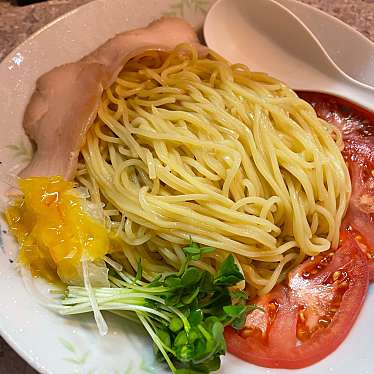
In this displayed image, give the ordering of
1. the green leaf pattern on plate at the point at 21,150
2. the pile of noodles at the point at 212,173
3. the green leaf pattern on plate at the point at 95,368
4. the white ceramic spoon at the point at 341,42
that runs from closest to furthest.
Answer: the green leaf pattern on plate at the point at 95,368, the pile of noodles at the point at 212,173, the green leaf pattern on plate at the point at 21,150, the white ceramic spoon at the point at 341,42

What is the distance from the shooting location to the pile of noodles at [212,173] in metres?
1.61

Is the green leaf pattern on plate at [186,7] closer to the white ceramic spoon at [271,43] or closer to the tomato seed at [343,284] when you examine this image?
the white ceramic spoon at [271,43]

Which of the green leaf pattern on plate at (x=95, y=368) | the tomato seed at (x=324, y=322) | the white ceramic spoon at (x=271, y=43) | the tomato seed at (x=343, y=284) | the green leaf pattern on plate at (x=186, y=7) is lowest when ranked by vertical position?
the tomato seed at (x=324, y=322)

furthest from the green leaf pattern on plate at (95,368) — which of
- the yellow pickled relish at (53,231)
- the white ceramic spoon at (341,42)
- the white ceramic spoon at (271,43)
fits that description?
the white ceramic spoon at (341,42)

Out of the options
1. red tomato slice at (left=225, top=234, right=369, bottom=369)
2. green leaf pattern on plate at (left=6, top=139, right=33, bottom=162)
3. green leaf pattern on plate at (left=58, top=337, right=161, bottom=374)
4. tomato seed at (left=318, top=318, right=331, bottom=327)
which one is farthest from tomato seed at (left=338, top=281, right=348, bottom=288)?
green leaf pattern on plate at (left=6, top=139, right=33, bottom=162)

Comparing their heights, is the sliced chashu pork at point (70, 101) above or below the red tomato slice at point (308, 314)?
above

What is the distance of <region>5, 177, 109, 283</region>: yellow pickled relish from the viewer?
4.87 ft

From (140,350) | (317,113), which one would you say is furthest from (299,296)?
(317,113)

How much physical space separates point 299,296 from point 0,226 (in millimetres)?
821

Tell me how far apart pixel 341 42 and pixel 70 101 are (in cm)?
95

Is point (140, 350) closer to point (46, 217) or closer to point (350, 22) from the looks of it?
point (46, 217)

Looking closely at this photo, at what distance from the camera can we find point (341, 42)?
205 centimetres

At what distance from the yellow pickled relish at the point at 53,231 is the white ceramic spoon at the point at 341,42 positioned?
1054mm

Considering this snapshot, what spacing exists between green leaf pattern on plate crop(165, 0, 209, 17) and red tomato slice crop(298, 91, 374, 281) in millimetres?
469
